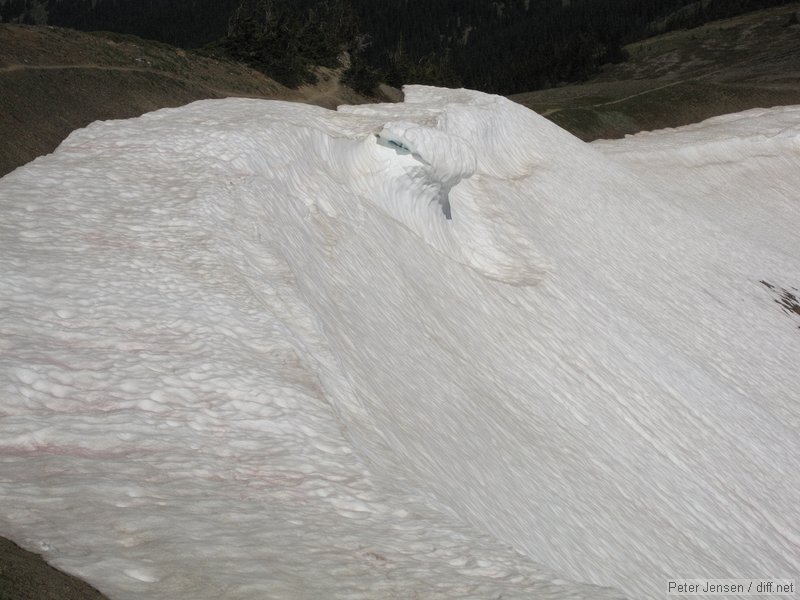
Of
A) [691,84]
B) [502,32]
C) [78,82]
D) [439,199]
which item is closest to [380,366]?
[439,199]

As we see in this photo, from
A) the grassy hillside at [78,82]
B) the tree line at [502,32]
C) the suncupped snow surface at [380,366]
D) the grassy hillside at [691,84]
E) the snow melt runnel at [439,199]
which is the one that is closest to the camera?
the suncupped snow surface at [380,366]

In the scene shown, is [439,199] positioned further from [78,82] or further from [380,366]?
[380,366]

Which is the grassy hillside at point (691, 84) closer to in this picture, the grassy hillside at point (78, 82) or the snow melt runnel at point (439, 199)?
the grassy hillside at point (78, 82)

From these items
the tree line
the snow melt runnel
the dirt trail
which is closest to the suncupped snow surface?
the snow melt runnel

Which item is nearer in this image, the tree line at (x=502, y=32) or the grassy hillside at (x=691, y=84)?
the grassy hillside at (x=691, y=84)

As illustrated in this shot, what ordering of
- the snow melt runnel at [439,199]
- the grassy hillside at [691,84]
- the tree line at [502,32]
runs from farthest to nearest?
the tree line at [502,32], the grassy hillside at [691,84], the snow melt runnel at [439,199]

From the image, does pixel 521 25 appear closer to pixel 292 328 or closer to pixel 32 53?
pixel 32 53

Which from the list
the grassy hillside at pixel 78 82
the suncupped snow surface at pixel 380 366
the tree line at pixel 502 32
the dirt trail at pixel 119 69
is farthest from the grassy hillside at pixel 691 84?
the grassy hillside at pixel 78 82
